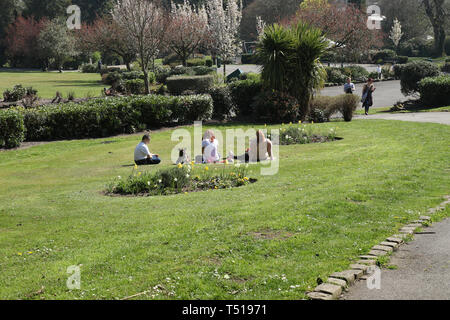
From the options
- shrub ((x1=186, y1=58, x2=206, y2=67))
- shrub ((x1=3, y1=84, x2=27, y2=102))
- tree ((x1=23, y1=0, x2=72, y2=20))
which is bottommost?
shrub ((x1=3, y1=84, x2=27, y2=102))

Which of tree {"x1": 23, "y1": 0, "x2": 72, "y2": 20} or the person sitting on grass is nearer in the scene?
the person sitting on grass

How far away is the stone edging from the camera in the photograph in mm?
4820

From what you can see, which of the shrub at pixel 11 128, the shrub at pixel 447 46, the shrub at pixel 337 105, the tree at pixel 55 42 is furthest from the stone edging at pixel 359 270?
the shrub at pixel 447 46

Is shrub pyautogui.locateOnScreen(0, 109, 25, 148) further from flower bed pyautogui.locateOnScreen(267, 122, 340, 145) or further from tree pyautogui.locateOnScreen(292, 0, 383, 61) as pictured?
tree pyautogui.locateOnScreen(292, 0, 383, 61)

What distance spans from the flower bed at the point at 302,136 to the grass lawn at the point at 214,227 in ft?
9.16

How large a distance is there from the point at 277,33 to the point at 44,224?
15373mm

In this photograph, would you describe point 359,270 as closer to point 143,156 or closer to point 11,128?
point 143,156

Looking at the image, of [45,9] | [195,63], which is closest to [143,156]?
[195,63]

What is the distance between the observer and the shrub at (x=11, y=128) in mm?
16688

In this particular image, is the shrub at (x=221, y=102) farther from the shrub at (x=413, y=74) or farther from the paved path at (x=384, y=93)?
the shrub at (x=413, y=74)

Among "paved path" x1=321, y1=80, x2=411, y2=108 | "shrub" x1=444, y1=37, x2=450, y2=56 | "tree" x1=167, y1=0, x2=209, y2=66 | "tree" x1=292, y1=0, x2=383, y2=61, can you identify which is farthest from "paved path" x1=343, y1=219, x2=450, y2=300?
"shrub" x1=444, y1=37, x2=450, y2=56

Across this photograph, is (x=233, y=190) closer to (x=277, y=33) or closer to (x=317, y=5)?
(x=277, y=33)

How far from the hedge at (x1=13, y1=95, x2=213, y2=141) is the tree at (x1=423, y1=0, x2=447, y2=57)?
51.2 metres
